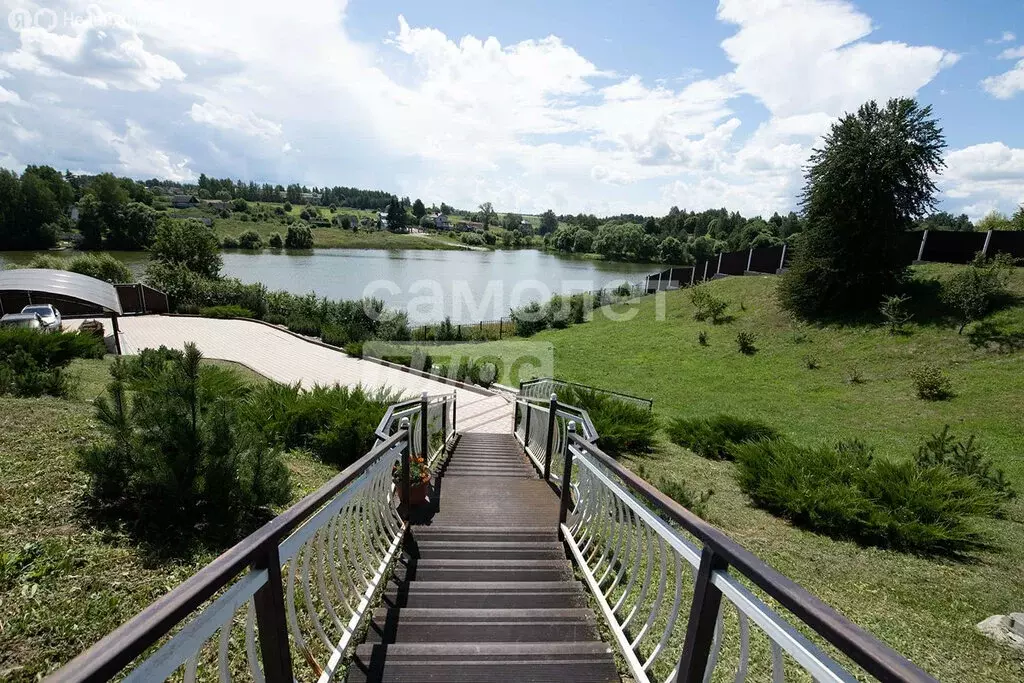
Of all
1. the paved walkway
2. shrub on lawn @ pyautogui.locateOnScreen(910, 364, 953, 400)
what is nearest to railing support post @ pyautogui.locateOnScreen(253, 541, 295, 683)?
the paved walkway

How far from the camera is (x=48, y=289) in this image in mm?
15570

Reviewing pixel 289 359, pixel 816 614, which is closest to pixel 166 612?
pixel 816 614

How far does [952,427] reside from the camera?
33.9 ft

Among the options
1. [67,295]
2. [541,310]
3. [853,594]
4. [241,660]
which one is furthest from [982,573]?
[541,310]

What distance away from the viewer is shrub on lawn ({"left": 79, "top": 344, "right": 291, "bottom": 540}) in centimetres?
367

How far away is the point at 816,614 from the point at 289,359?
54.3ft

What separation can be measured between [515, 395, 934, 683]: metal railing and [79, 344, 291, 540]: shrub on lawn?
2706mm

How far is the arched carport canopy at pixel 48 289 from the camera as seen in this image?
15320mm

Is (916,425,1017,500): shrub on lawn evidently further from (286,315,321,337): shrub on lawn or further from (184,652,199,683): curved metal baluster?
(286,315,321,337): shrub on lawn

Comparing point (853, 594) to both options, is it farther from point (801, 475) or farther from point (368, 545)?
point (368, 545)

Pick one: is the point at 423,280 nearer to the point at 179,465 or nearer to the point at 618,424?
the point at 618,424

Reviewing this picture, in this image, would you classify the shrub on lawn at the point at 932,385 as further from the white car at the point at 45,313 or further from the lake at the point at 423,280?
the white car at the point at 45,313

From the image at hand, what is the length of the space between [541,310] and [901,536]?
972 inches

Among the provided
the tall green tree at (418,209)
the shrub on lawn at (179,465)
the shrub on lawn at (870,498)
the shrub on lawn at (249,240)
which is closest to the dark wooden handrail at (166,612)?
the shrub on lawn at (179,465)
